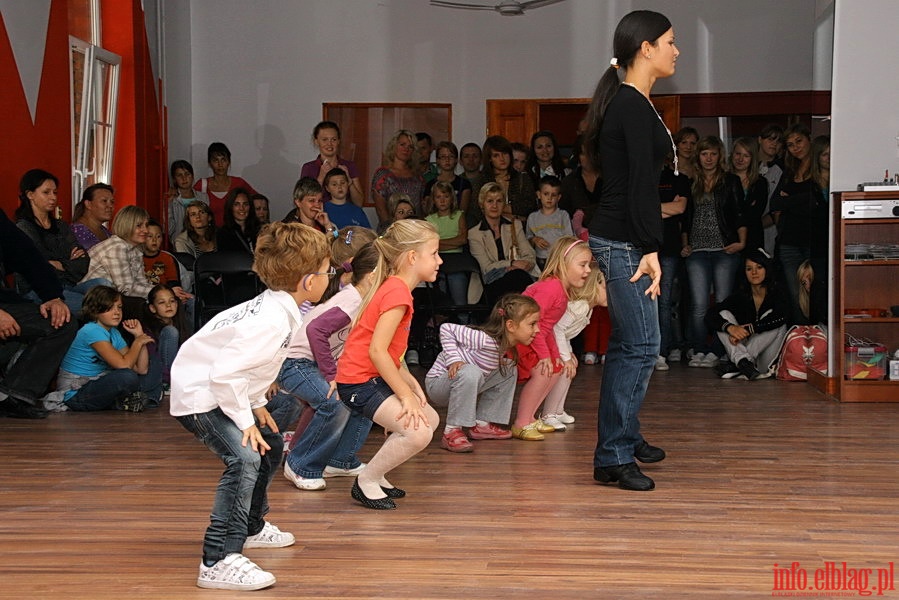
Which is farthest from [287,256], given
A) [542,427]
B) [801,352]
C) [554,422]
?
[801,352]

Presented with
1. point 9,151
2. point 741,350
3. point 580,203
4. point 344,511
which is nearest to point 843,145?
point 741,350

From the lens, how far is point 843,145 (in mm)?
5953

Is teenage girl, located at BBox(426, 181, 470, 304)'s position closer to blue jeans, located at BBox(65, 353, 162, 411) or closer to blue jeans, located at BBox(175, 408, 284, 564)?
blue jeans, located at BBox(65, 353, 162, 411)

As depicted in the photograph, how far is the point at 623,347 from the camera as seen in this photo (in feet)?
12.3

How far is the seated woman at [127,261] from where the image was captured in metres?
6.57

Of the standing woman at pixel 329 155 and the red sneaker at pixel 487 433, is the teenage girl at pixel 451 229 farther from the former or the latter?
the red sneaker at pixel 487 433

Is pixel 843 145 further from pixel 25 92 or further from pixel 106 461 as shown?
pixel 25 92

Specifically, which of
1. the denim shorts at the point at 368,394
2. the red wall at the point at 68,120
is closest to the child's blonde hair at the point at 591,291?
the denim shorts at the point at 368,394

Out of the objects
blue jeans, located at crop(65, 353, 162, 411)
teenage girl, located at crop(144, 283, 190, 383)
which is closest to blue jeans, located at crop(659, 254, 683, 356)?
teenage girl, located at crop(144, 283, 190, 383)

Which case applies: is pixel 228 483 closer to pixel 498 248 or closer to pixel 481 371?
pixel 481 371

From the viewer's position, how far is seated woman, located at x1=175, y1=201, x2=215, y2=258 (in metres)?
8.05

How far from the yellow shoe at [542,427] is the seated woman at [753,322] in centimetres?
220

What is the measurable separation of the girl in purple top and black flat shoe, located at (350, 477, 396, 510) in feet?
0.84

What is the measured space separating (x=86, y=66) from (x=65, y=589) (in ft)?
19.0
